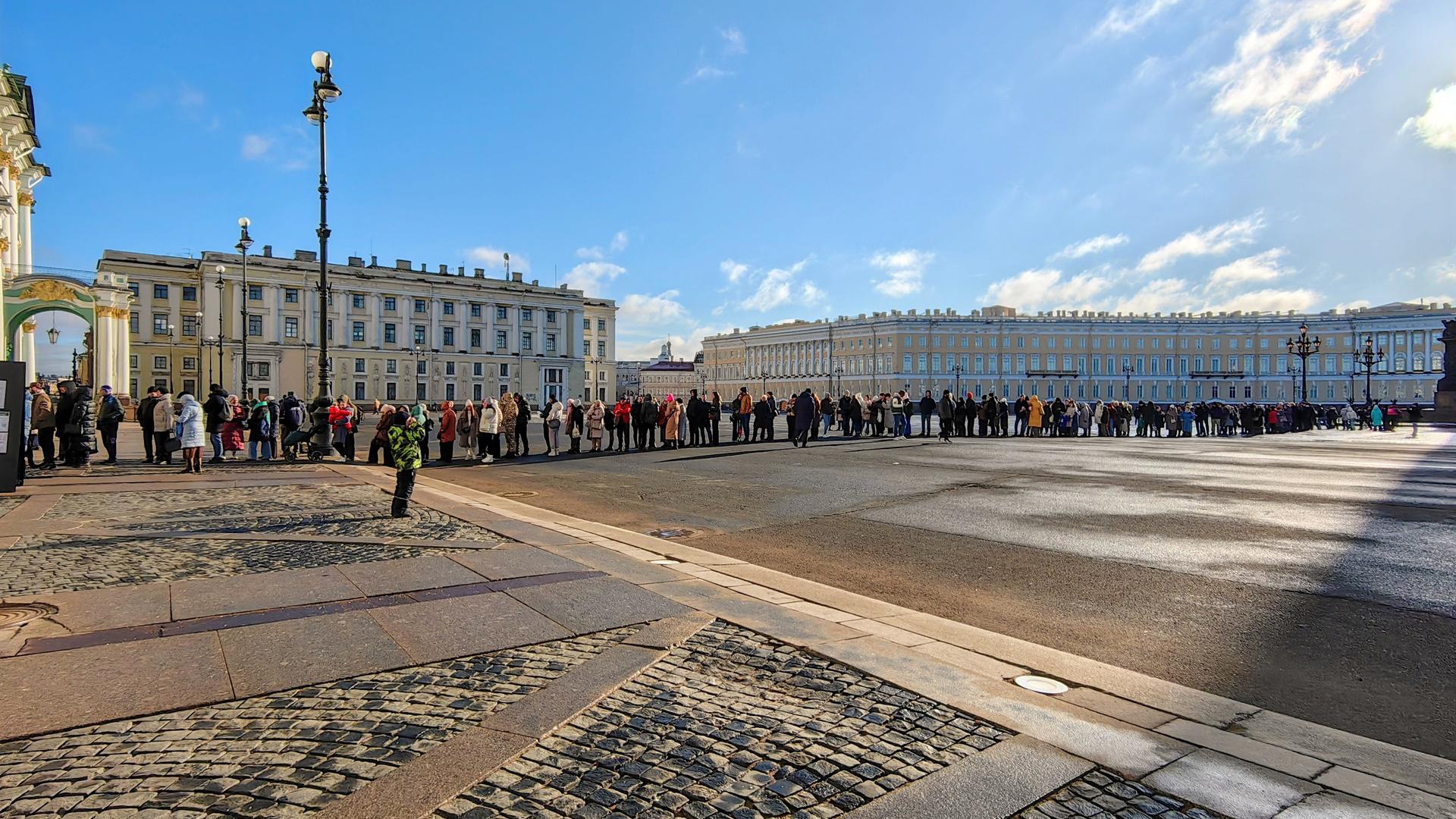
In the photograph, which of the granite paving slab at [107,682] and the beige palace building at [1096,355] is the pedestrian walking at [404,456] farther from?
the beige palace building at [1096,355]

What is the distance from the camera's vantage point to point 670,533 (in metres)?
9.28

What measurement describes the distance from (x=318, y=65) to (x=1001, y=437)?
87.0 ft

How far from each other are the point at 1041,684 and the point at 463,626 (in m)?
3.42

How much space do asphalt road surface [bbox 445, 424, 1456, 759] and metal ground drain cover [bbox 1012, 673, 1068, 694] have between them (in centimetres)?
74

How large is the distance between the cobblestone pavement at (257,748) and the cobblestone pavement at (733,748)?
0.54 metres

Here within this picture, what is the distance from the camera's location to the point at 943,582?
6.86 meters

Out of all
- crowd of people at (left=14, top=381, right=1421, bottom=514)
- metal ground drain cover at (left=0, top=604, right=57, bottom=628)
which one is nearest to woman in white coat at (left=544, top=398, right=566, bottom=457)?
crowd of people at (left=14, top=381, right=1421, bottom=514)

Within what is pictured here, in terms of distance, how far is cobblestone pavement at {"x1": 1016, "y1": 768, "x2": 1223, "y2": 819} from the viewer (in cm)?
291

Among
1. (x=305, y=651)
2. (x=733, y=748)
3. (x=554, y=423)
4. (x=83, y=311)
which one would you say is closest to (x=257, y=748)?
(x=305, y=651)

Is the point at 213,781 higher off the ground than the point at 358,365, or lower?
lower

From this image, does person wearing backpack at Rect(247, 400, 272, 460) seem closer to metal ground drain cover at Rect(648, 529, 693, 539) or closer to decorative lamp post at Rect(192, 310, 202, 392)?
metal ground drain cover at Rect(648, 529, 693, 539)

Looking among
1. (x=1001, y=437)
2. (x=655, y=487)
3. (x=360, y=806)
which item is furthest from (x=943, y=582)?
(x=1001, y=437)

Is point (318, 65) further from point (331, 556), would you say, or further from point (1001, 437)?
point (1001, 437)

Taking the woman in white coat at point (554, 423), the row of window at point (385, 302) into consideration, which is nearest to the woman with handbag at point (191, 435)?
the woman in white coat at point (554, 423)
